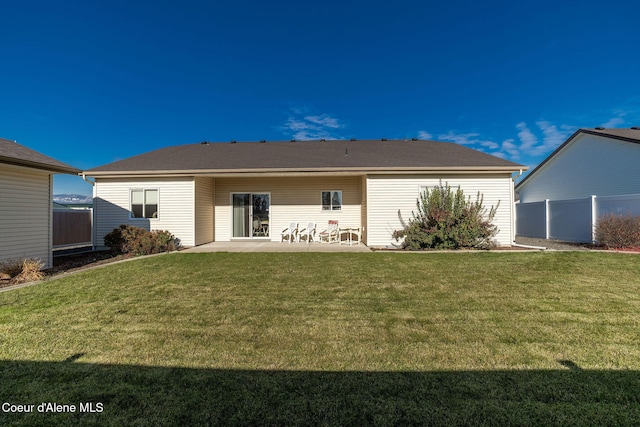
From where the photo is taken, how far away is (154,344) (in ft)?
10.4

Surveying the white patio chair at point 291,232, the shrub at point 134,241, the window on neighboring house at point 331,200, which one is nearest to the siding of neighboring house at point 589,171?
the window on neighboring house at point 331,200

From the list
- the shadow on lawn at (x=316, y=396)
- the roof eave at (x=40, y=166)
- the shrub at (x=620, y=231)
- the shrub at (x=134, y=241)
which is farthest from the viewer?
the shrub at (x=620, y=231)

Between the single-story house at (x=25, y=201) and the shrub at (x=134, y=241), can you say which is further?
the shrub at (x=134, y=241)

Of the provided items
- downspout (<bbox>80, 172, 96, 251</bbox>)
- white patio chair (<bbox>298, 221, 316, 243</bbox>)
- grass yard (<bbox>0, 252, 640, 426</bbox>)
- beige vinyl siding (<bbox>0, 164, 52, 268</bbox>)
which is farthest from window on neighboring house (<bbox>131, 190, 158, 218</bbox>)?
white patio chair (<bbox>298, 221, 316, 243</bbox>)

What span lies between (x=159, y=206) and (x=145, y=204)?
2.12ft

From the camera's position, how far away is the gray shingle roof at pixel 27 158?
6594 millimetres

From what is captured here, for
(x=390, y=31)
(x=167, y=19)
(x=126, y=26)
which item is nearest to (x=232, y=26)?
(x=167, y=19)

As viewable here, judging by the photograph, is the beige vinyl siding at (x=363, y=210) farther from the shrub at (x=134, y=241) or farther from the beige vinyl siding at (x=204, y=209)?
the shrub at (x=134, y=241)

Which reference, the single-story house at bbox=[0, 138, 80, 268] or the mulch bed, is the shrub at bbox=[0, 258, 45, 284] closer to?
the mulch bed

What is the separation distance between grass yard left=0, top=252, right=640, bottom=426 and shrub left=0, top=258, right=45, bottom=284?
101 centimetres

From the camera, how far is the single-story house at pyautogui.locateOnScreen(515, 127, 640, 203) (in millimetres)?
13594

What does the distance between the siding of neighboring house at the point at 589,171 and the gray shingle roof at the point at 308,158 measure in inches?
311

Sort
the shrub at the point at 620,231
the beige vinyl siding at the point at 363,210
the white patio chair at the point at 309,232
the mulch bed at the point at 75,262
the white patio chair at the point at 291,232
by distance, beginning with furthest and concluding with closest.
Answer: the white patio chair at the point at 309,232 < the white patio chair at the point at 291,232 < the beige vinyl siding at the point at 363,210 < the shrub at the point at 620,231 < the mulch bed at the point at 75,262

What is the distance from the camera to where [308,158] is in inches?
491
